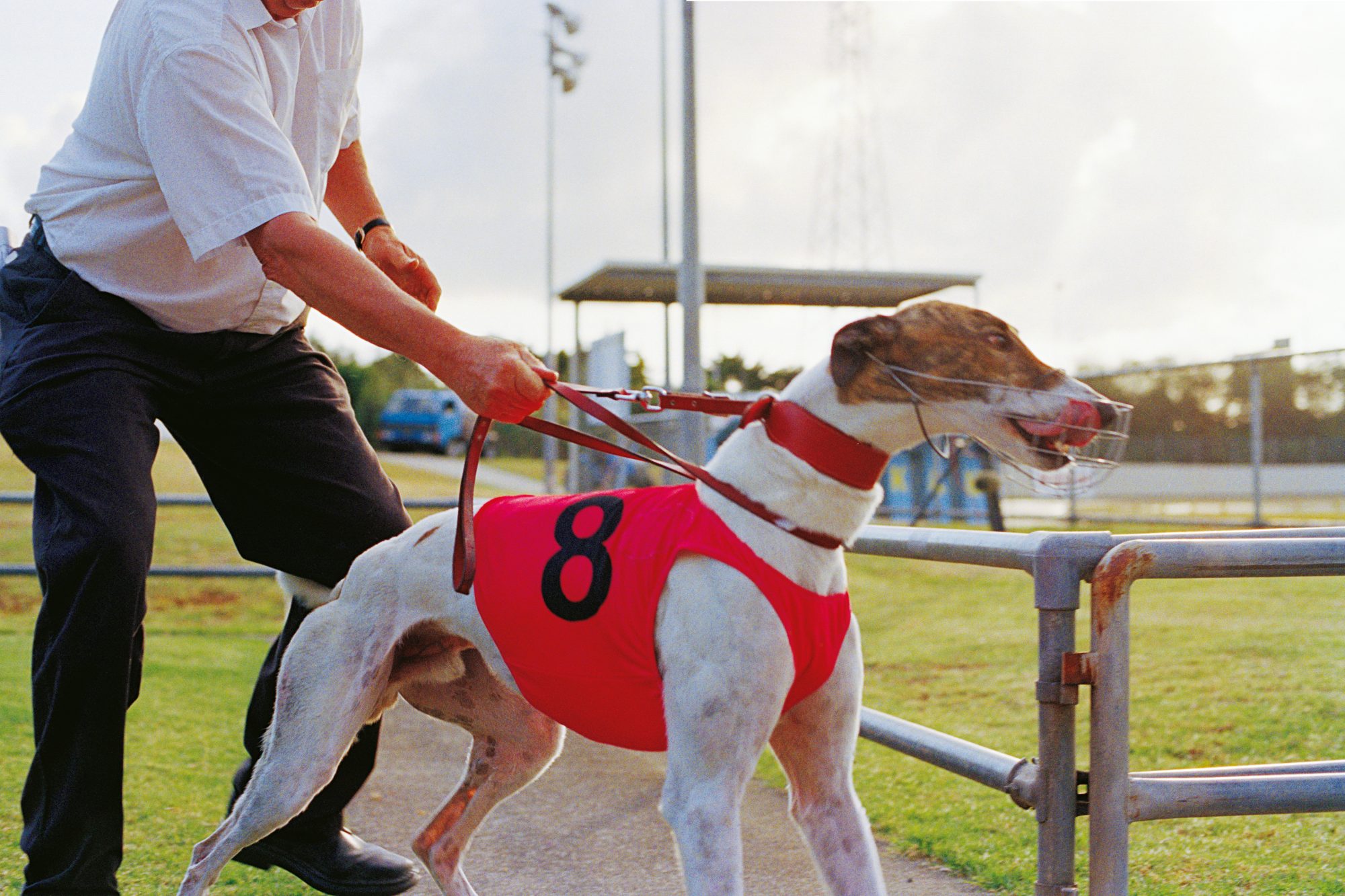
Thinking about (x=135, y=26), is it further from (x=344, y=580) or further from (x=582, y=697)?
(x=582, y=697)

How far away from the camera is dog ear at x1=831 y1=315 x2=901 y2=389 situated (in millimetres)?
2025

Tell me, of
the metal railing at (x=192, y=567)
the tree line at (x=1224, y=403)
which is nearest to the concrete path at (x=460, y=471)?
the tree line at (x=1224, y=403)

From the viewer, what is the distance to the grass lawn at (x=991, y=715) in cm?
319

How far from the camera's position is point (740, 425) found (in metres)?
2.21

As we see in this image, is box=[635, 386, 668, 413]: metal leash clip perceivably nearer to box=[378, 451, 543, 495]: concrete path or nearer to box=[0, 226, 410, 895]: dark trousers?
box=[0, 226, 410, 895]: dark trousers

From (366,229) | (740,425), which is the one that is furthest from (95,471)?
(740,425)

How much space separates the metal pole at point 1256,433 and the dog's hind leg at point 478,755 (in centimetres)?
849

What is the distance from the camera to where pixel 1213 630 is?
21.7 feet

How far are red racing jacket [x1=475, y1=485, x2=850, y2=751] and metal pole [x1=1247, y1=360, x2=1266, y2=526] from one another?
8.70 meters

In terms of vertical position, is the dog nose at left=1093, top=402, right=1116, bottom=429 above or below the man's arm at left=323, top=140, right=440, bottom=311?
below

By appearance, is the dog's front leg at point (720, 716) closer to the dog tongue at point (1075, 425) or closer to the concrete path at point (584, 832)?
the dog tongue at point (1075, 425)

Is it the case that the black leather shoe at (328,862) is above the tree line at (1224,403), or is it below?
below

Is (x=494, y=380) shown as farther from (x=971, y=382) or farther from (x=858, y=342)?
(x=971, y=382)

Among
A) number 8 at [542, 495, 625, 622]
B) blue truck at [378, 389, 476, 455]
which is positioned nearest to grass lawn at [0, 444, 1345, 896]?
number 8 at [542, 495, 625, 622]
